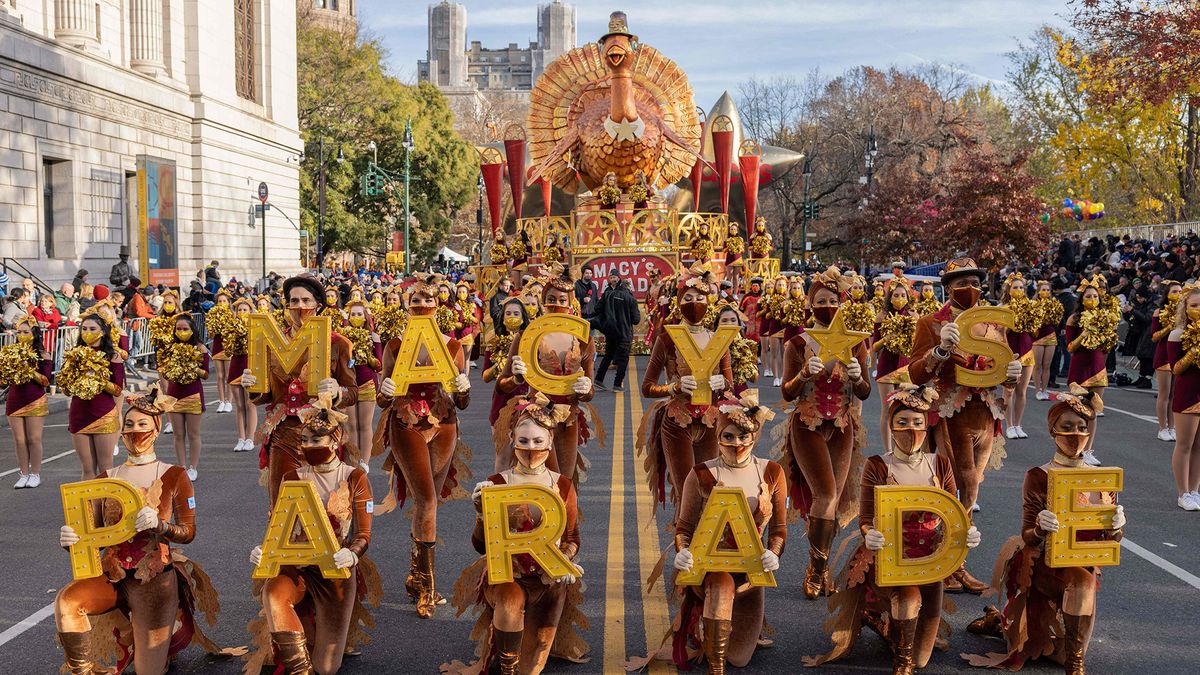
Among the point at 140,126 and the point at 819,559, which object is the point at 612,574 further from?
the point at 140,126

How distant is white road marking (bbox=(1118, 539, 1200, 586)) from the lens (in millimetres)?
7323

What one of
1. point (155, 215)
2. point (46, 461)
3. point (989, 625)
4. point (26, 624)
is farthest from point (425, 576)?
point (155, 215)

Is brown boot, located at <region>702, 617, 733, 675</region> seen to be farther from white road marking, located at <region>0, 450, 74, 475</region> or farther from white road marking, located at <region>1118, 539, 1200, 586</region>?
white road marking, located at <region>0, 450, 74, 475</region>

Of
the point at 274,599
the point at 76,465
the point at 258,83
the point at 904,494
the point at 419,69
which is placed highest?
the point at 419,69

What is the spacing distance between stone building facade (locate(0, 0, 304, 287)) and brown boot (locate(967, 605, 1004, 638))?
24.4 meters

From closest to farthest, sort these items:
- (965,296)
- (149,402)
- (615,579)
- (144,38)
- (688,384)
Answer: (149,402) < (688,384) < (615,579) < (965,296) < (144,38)

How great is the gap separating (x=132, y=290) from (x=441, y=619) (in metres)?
18.5

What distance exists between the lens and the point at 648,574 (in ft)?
24.4

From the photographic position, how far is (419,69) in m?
186

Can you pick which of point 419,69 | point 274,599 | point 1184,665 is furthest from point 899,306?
point 419,69

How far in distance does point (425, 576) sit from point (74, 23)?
27060 mm

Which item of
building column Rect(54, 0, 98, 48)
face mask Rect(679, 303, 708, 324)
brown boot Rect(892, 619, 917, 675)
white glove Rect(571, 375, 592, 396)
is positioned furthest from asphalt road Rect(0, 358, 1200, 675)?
building column Rect(54, 0, 98, 48)

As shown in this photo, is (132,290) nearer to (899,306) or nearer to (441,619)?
(899,306)

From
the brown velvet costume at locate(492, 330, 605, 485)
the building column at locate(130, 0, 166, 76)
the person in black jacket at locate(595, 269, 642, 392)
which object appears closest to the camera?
the brown velvet costume at locate(492, 330, 605, 485)
